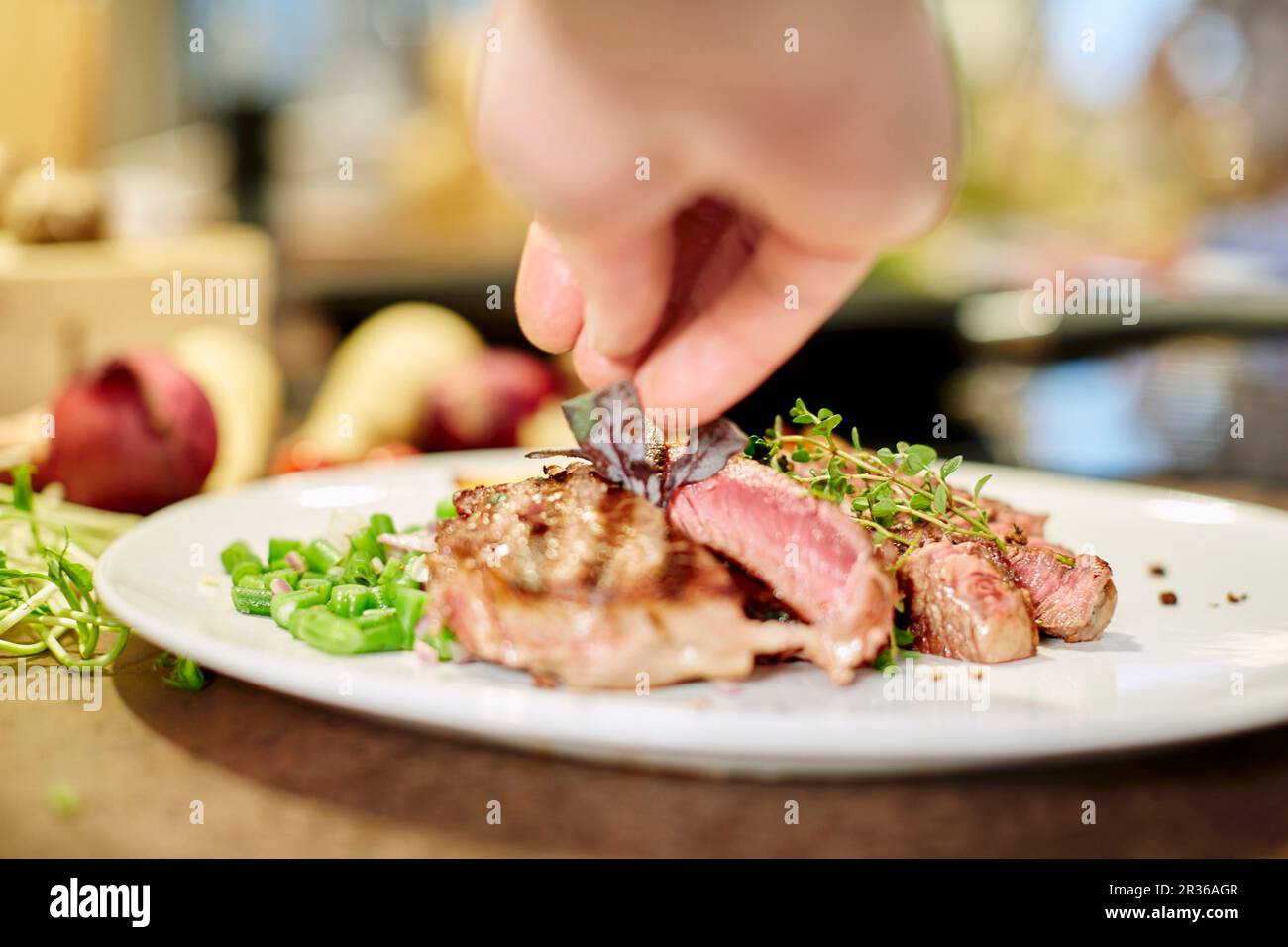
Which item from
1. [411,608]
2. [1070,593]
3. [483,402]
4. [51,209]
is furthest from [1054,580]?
[51,209]

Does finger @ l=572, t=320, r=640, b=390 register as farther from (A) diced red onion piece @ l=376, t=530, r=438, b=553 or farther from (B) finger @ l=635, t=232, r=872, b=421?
(A) diced red onion piece @ l=376, t=530, r=438, b=553

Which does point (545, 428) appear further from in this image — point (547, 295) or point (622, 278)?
point (622, 278)

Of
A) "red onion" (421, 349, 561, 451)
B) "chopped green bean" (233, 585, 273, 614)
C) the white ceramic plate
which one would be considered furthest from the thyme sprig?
"red onion" (421, 349, 561, 451)

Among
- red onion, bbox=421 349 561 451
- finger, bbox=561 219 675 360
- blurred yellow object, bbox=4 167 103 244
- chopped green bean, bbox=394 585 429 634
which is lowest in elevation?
chopped green bean, bbox=394 585 429 634

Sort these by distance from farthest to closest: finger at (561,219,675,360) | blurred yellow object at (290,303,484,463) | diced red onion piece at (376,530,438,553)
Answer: blurred yellow object at (290,303,484,463), diced red onion piece at (376,530,438,553), finger at (561,219,675,360)

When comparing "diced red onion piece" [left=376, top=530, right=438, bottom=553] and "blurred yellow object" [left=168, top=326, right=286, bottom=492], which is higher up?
"blurred yellow object" [left=168, top=326, right=286, bottom=492]

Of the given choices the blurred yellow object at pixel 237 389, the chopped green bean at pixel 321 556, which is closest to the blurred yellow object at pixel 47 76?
the blurred yellow object at pixel 237 389

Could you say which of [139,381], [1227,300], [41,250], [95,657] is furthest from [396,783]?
[1227,300]
